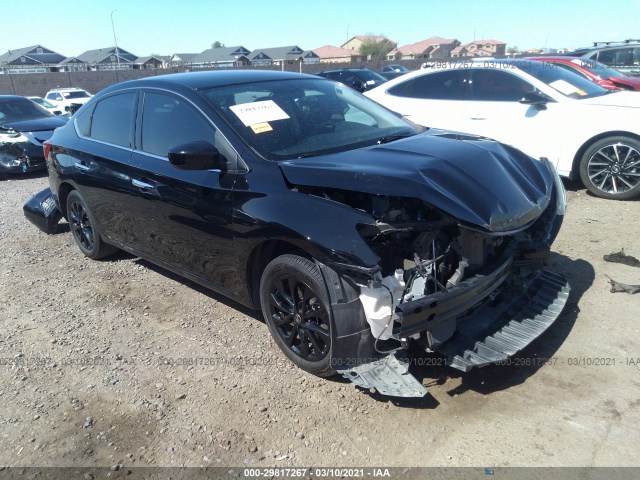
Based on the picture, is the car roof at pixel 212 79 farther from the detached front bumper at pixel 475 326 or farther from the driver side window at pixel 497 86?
the driver side window at pixel 497 86

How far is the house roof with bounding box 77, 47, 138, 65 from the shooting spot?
2633 inches

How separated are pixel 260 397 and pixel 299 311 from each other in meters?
0.55

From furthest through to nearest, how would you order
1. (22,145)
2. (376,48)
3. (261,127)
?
1. (376,48)
2. (22,145)
3. (261,127)

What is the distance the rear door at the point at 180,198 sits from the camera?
135 inches

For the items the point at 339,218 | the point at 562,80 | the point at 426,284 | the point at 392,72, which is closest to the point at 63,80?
the point at 392,72

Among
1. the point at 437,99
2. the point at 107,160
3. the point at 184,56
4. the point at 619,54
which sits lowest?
the point at 184,56

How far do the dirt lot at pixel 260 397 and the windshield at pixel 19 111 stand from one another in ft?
24.5

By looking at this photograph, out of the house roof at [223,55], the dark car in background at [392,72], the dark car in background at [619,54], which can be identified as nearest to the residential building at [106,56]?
the house roof at [223,55]

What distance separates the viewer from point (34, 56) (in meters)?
62.5

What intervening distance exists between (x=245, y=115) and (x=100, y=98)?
6.81 feet

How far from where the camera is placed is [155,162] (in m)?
3.88

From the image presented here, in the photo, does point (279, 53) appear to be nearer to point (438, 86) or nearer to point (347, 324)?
point (438, 86)

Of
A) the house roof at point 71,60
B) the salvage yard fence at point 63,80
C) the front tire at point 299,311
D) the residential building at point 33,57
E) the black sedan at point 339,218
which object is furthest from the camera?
the house roof at point 71,60

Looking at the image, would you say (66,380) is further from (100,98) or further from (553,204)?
(553,204)
